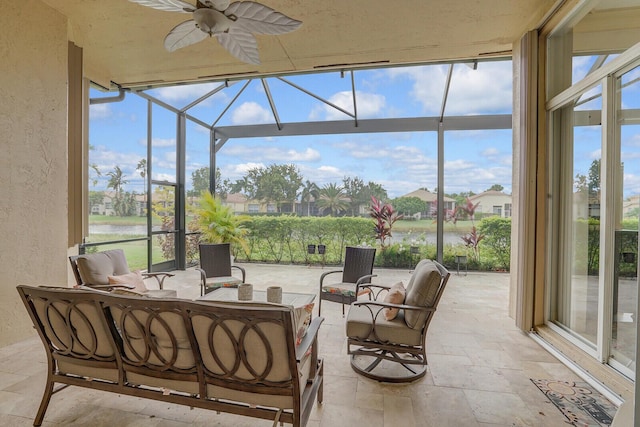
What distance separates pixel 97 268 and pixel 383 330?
3030 mm

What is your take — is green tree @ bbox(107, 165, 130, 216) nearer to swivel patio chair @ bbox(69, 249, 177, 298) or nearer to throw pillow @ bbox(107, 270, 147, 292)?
swivel patio chair @ bbox(69, 249, 177, 298)

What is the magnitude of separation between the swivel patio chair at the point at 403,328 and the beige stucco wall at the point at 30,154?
3.38 meters

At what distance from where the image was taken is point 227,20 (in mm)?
2193

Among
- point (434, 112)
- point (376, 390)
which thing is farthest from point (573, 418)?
point (434, 112)

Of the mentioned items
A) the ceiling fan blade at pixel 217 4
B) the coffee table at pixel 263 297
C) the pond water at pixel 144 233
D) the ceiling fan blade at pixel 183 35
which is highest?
the ceiling fan blade at pixel 183 35

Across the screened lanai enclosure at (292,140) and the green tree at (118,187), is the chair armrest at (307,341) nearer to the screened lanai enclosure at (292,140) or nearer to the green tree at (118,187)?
the screened lanai enclosure at (292,140)

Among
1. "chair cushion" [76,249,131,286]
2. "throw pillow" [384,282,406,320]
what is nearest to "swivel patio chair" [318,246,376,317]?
"throw pillow" [384,282,406,320]

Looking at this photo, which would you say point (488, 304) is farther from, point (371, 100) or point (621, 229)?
point (371, 100)

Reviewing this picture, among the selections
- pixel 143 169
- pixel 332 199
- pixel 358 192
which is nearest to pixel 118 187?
pixel 143 169

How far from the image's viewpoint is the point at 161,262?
21.0ft

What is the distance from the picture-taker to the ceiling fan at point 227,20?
2.10m

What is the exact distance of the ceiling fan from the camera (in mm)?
2096

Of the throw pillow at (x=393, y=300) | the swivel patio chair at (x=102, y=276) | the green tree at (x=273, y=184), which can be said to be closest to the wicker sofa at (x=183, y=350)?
the throw pillow at (x=393, y=300)

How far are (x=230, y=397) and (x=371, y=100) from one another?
6.25 metres
